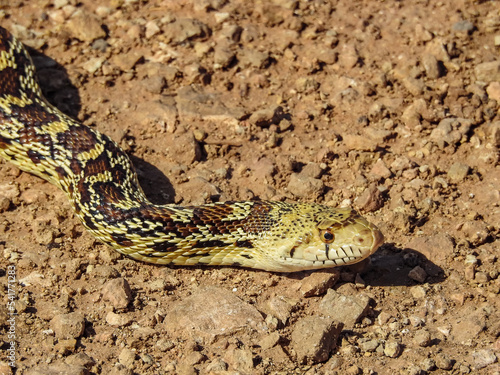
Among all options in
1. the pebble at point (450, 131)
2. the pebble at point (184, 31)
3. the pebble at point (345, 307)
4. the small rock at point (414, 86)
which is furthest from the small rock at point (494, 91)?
the pebble at point (184, 31)

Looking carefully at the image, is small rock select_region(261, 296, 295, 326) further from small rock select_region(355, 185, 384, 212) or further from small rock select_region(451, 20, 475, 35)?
small rock select_region(451, 20, 475, 35)


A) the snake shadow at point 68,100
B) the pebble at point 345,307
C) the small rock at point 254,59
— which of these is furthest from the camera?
the small rock at point 254,59

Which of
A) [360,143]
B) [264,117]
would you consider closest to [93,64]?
[264,117]

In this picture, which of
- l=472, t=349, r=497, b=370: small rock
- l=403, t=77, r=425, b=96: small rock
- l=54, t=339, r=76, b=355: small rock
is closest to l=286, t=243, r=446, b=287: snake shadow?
l=472, t=349, r=497, b=370: small rock

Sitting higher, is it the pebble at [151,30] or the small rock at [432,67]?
the pebble at [151,30]

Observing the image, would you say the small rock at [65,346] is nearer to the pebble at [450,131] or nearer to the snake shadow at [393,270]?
→ the snake shadow at [393,270]

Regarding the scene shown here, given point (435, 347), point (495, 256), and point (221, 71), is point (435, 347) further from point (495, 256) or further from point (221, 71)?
point (221, 71)
